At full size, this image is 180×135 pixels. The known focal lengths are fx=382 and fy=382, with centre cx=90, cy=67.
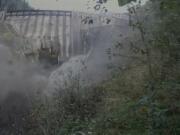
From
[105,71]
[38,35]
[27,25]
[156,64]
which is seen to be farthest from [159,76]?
[27,25]

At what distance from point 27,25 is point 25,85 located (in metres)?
5.18

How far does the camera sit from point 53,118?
228 inches

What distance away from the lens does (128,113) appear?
Answer: 5508mm

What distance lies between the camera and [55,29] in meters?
13.5

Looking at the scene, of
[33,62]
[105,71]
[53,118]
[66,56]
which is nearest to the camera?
[53,118]

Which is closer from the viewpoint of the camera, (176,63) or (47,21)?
(176,63)

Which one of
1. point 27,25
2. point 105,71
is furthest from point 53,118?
point 27,25

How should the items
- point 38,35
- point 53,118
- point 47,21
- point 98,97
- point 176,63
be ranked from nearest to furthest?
point 176,63 → point 53,118 → point 98,97 → point 38,35 → point 47,21

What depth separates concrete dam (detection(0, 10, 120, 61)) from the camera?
12005 millimetres

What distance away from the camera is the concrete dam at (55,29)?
12005 millimetres

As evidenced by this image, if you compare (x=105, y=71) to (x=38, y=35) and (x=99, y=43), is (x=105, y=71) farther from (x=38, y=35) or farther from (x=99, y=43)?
(x=38, y=35)

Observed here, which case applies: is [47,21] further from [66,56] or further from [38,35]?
[66,56]

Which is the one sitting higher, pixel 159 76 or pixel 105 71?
pixel 159 76

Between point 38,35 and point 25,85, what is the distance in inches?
169
